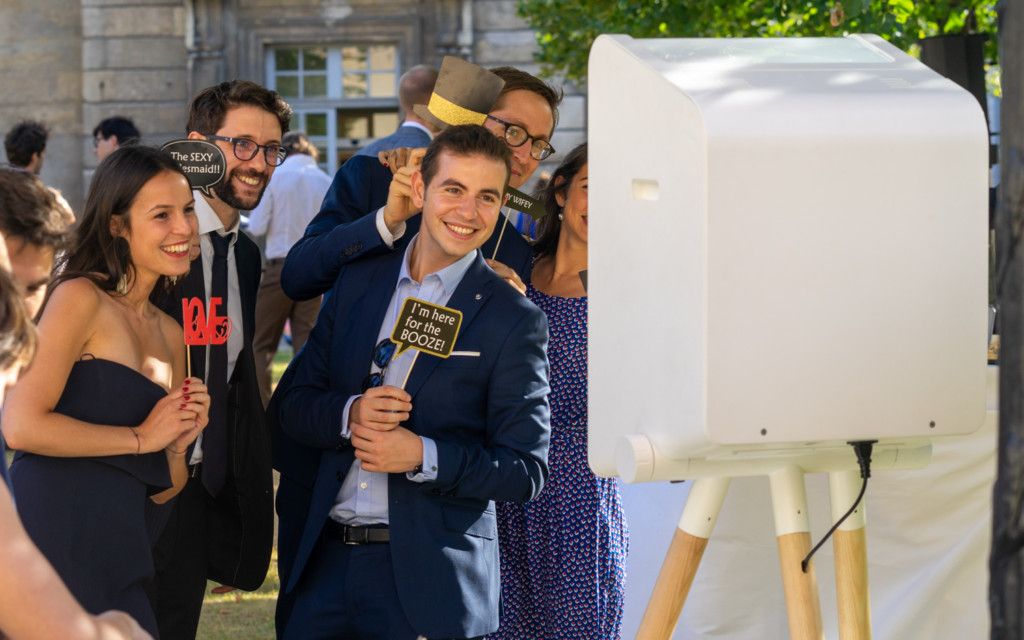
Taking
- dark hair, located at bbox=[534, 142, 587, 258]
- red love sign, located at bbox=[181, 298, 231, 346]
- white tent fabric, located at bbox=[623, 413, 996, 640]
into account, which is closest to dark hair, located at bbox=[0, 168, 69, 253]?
red love sign, located at bbox=[181, 298, 231, 346]

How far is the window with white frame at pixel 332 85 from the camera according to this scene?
621 inches

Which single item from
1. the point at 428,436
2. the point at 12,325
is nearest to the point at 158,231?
the point at 428,436

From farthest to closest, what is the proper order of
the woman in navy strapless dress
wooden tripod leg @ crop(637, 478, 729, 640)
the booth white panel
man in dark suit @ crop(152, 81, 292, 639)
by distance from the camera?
1. man in dark suit @ crop(152, 81, 292, 639)
2. the woman in navy strapless dress
3. wooden tripod leg @ crop(637, 478, 729, 640)
4. the booth white panel

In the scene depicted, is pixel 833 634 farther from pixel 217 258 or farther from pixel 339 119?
pixel 339 119

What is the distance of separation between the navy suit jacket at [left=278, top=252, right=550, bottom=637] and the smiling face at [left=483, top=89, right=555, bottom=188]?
60cm

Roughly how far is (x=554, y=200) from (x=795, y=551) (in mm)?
1534

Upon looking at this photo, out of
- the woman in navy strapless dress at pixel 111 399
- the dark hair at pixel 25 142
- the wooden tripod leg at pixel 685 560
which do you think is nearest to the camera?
the wooden tripod leg at pixel 685 560

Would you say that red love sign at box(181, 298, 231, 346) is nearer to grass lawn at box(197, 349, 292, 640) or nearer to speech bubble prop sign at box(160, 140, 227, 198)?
speech bubble prop sign at box(160, 140, 227, 198)

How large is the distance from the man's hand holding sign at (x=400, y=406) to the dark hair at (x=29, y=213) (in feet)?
2.27

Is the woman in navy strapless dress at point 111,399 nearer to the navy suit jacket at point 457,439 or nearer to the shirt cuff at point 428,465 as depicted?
the navy suit jacket at point 457,439

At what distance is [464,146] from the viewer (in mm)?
2969

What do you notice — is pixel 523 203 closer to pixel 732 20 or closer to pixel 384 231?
pixel 384 231

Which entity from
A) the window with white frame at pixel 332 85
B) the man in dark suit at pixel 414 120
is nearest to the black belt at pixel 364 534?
the man in dark suit at pixel 414 120

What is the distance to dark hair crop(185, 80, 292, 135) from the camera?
11.3ft
